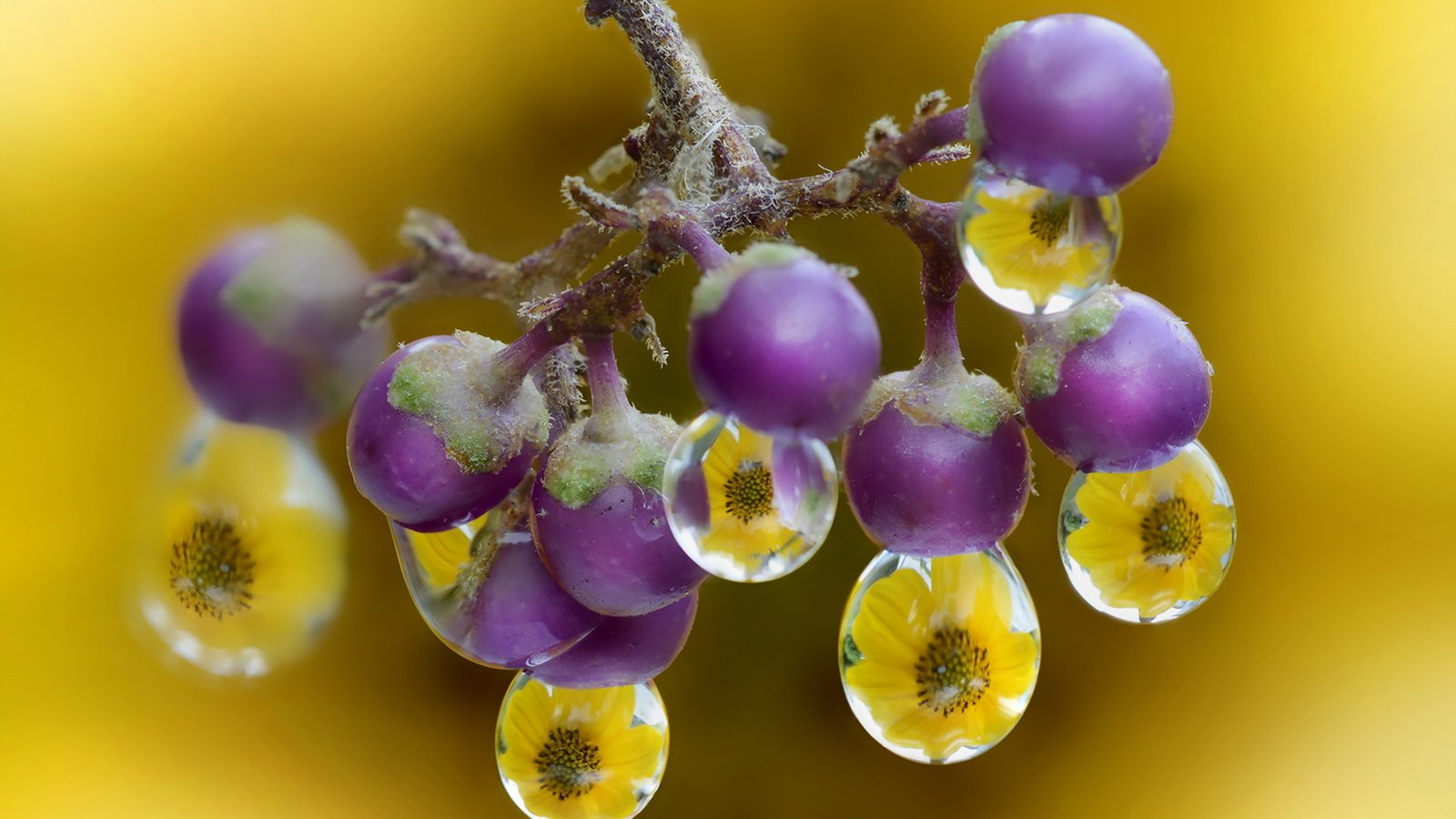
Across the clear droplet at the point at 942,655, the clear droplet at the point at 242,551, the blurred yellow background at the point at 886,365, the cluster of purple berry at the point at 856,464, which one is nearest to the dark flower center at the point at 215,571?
the clear droplet at the point at 242,551

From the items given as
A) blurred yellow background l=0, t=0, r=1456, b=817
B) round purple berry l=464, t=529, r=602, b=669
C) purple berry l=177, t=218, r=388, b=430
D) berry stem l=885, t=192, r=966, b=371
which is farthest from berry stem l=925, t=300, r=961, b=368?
blurred yellow background l=0, t=0, r=1456, b=817

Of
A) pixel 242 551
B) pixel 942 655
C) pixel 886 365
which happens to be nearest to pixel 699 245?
pixel 942 655

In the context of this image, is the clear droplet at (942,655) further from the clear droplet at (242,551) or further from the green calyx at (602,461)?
the clear droplet at (242,551)

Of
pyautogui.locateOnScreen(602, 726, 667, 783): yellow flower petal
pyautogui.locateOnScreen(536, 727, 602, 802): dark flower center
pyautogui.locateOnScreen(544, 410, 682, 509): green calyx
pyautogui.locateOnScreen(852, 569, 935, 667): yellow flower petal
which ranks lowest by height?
pyautogui.locateOnScreen(602, 726, 667, 783): yellow flower petal

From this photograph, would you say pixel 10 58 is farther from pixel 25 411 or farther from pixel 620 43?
pixel 620 43

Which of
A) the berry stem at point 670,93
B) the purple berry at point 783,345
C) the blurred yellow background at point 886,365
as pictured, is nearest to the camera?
the purple berry at point 783,345

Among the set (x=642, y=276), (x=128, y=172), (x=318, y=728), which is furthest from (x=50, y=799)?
(x=642, y=276)

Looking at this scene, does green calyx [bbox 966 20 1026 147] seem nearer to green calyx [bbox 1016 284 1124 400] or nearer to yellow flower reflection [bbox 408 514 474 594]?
green calyx [bbox 1016 284 1124 400]
